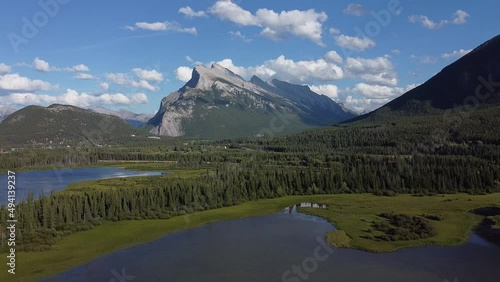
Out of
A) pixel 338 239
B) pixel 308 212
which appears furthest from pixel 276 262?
pixel 308 212

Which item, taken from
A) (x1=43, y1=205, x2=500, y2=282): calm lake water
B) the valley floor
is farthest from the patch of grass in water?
(x1=43, y1=205, x2=500, y2=282): calm lake water

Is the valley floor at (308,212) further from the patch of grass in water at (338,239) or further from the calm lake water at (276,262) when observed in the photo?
the calm lake water at (276,262)

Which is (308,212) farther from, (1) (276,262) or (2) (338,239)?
(1) (276,262)

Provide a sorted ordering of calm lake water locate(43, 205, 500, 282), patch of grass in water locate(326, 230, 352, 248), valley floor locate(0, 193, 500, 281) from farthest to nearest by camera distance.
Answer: patch of grass in water locate(326, 230, 352, 248) < valley floor locate(0, 193, 500, 281) < calm lake water locate(43, 205, 500, 282)

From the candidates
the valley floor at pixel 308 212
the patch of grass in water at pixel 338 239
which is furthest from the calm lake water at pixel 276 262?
the valley floor at pixel 308 212

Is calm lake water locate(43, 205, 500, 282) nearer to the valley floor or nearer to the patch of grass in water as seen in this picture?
the patch of grass in water

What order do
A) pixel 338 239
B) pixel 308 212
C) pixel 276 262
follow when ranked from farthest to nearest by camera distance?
pixel 308 212
pixel 338 239
pixel 276 262

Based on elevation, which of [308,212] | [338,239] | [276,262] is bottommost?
[338,239]

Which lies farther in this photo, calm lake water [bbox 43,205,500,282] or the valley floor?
the valley floor
